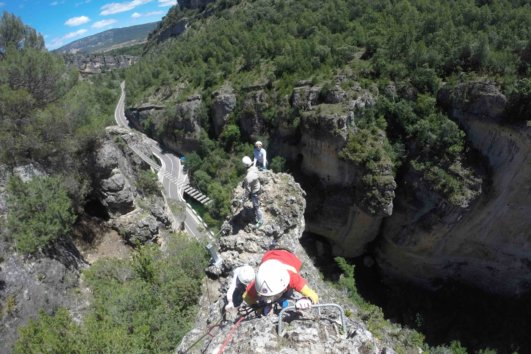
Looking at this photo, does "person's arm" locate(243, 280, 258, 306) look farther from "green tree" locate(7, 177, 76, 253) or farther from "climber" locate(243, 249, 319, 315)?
"green tree" locate(7, 177, 76, 253)

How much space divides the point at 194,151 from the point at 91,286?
3265cm

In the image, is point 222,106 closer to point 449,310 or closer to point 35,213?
point 35,213

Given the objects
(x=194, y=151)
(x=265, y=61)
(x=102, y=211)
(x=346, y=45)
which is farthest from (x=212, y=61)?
(x=102, y=211)

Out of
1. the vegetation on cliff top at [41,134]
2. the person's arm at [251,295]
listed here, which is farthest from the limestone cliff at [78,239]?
the person's arm at [251,295]

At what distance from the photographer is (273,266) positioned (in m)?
6.05

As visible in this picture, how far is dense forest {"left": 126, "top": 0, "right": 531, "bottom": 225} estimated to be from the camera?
24625 mm

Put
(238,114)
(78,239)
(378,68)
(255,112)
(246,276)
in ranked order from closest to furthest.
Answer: (246,276)
(78,239)
(378,68)
(255,112)
(238,114)

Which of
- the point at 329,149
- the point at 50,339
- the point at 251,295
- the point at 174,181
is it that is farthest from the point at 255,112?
the point at 251,295

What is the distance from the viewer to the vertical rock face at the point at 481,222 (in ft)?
74.6

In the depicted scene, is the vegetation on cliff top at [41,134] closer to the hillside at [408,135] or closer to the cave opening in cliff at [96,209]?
the cave opening in cliff at [96,209]

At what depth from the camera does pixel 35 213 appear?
15492 mm

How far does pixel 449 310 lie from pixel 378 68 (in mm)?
21775

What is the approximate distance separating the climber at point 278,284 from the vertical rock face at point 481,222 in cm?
2194

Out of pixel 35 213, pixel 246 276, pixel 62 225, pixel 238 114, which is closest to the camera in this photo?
pixel 246 276
